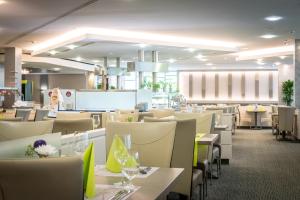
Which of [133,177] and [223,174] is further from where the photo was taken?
[223,174]

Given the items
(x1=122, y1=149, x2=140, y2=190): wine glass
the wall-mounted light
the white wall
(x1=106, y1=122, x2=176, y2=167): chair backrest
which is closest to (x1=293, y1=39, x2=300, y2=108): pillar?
the wall-mounted light

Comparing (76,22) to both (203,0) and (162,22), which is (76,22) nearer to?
(162,22)

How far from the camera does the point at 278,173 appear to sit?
23.9 feet

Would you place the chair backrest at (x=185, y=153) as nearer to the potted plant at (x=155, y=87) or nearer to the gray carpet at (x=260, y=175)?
the gray carpet at (x=260, y=175)

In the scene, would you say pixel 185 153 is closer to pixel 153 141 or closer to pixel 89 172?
pixel 153 141

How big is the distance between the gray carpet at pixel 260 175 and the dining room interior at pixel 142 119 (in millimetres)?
24

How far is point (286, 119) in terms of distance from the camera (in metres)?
12.6

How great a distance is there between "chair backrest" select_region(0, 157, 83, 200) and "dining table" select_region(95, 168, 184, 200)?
1.68 feet

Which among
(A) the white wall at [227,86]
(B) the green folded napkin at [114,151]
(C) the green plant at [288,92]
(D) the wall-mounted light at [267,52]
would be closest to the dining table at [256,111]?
(C) the green plant at [288,92]

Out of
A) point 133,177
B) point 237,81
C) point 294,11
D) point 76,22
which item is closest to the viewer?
point 133,177

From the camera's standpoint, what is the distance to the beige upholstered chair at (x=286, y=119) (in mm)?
12523

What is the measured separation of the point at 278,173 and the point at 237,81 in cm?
1441

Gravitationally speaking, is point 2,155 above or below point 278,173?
above

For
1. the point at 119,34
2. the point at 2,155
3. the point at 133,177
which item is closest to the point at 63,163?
the point at 2,155
